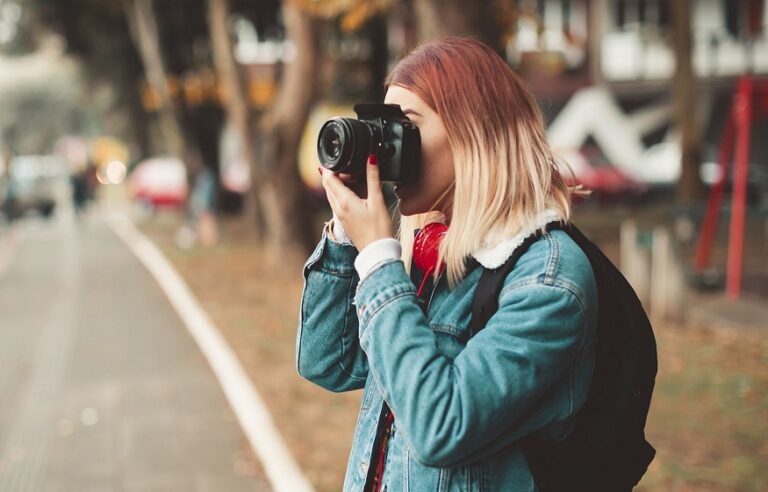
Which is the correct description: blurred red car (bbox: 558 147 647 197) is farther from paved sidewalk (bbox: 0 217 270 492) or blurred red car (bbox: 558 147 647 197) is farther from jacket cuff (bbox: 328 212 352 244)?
jacket cuff (bbox: 328 212 352 244)

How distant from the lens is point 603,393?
1661 millimetres

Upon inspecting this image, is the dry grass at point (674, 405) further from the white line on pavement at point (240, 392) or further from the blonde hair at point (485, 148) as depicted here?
the blonde hair at point (485, 148)

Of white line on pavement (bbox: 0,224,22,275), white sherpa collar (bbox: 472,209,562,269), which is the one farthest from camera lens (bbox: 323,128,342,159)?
white line on pavement (bbox: 0,224,22,275)

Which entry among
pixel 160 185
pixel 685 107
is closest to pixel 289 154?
pixel 685 107

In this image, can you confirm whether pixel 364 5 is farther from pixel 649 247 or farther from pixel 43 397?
pixel 43 397

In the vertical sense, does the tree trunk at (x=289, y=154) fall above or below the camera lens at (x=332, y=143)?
below

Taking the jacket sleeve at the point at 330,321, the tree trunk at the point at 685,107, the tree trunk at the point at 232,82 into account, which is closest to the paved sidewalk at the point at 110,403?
the tree trunk at the point at 232,82

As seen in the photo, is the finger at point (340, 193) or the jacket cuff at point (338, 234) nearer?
the finger at point (340, 193)

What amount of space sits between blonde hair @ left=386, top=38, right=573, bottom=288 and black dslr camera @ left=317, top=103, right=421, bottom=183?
0.07m

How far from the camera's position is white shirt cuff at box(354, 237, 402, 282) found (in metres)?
1.68

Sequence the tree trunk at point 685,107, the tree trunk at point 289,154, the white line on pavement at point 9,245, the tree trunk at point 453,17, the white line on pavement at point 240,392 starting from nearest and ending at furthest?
the white line on pavement at point 240,392, the tree trunk at point 453,17, the tree trunk at point 289,154, the white line on pavement at point 9,245, the tree trunk at point 685,107

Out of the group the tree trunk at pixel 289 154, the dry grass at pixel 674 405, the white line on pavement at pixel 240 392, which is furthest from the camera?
the tree trunk at pixel 289 154

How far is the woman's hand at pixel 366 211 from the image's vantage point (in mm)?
1707

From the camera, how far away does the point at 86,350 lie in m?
9.14
